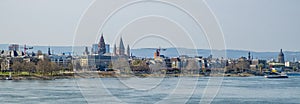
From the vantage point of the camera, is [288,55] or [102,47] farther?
[288,55]

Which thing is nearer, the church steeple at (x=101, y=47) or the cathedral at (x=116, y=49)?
the cathedral at (x=116, y=49)

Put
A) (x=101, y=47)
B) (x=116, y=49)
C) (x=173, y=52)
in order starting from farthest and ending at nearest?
1. (x=173, y=52)
2. (x=101, y=47)
3. (x=116, y=49)

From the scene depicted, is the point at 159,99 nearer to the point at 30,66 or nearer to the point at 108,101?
the point at 108,101

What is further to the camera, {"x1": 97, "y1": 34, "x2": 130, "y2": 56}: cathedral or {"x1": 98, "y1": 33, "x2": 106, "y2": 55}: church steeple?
{"x1": 98, "y1": 33, "x2": 106, "y2": 55}: church steeple

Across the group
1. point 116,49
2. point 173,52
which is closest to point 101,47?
point 116,49

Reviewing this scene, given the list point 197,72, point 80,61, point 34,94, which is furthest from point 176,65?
point 34,94

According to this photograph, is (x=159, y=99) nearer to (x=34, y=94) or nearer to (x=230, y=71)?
(x=34, y=94)

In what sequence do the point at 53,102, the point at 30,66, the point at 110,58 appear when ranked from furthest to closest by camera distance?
the point at 110,58 < the point at 30,66 < the point at 53,102

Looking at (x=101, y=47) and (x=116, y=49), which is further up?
(x=101, y=47)

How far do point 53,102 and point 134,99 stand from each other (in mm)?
1754

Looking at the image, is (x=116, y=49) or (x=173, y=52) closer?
(x=116, y=49)

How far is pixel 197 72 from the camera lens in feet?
105

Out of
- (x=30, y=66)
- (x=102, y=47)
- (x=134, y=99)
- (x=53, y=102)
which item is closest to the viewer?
(x=53, y=102)

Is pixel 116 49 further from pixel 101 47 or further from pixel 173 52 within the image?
pixel 173 52
